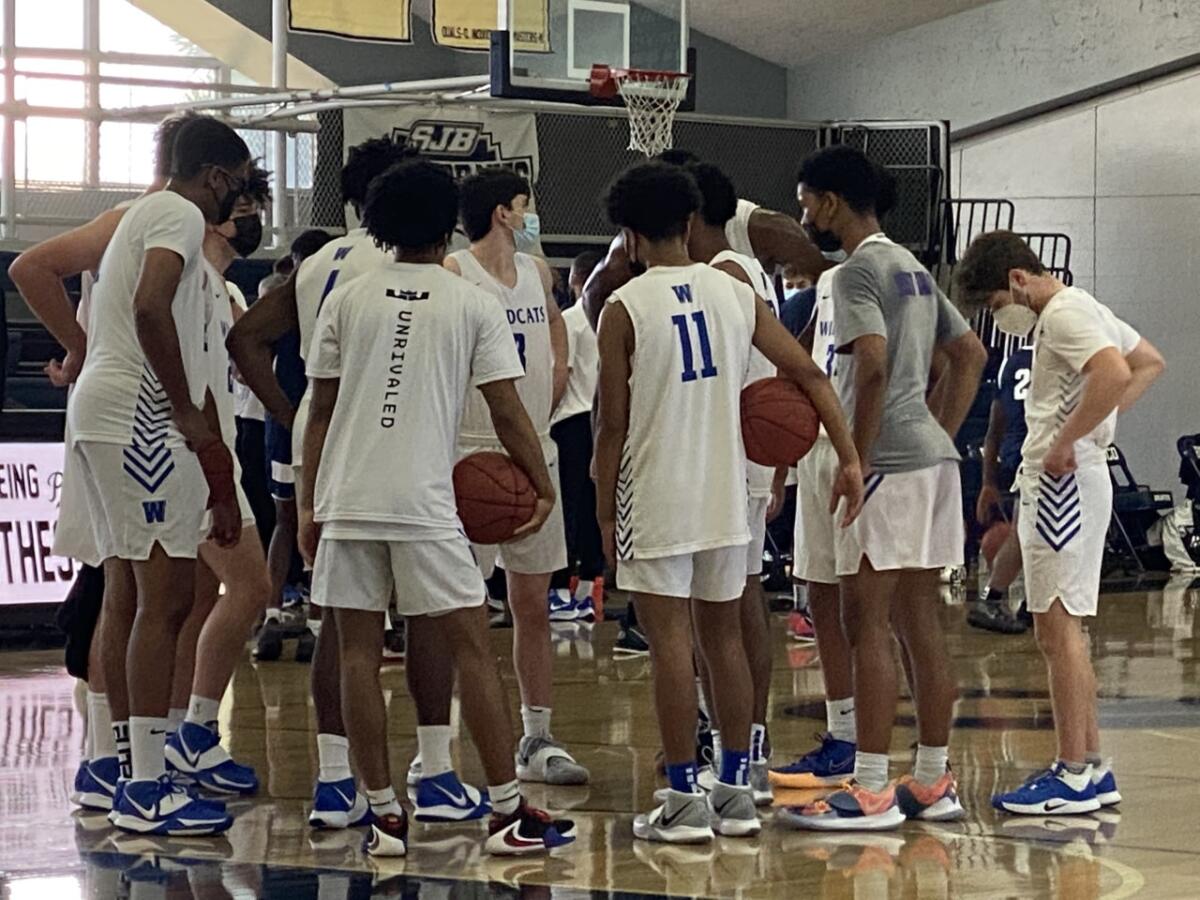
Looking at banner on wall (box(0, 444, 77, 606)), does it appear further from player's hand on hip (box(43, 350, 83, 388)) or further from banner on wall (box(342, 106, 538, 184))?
banner on wall (box(342, 106, 538, 184))

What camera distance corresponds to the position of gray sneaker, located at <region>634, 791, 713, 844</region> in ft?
16.2

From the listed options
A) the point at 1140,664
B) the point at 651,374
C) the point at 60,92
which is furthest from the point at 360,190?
the point at 60,92

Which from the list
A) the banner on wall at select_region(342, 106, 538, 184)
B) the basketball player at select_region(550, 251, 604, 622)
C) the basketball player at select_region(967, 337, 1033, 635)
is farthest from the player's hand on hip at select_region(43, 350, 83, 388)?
the banner on wall at select_region(342, 106, 538, 184)

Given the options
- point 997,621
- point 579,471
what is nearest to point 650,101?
point 579,471

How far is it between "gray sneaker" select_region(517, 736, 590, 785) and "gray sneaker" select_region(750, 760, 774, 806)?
59 centimetres

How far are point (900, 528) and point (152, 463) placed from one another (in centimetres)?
195

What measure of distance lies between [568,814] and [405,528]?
115cm

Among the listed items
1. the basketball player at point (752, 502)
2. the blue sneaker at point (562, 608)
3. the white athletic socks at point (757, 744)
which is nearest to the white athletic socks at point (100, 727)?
the basketball player at point (752, 502)

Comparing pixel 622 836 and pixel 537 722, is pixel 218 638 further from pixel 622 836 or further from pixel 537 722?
pixel 622 836

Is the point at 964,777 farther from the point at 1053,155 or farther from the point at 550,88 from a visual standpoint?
the point at 1053,155

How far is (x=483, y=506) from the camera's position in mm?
4809

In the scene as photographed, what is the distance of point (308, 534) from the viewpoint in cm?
491

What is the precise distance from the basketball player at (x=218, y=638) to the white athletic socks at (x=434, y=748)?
2.71ft

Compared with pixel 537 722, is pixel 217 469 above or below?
above
